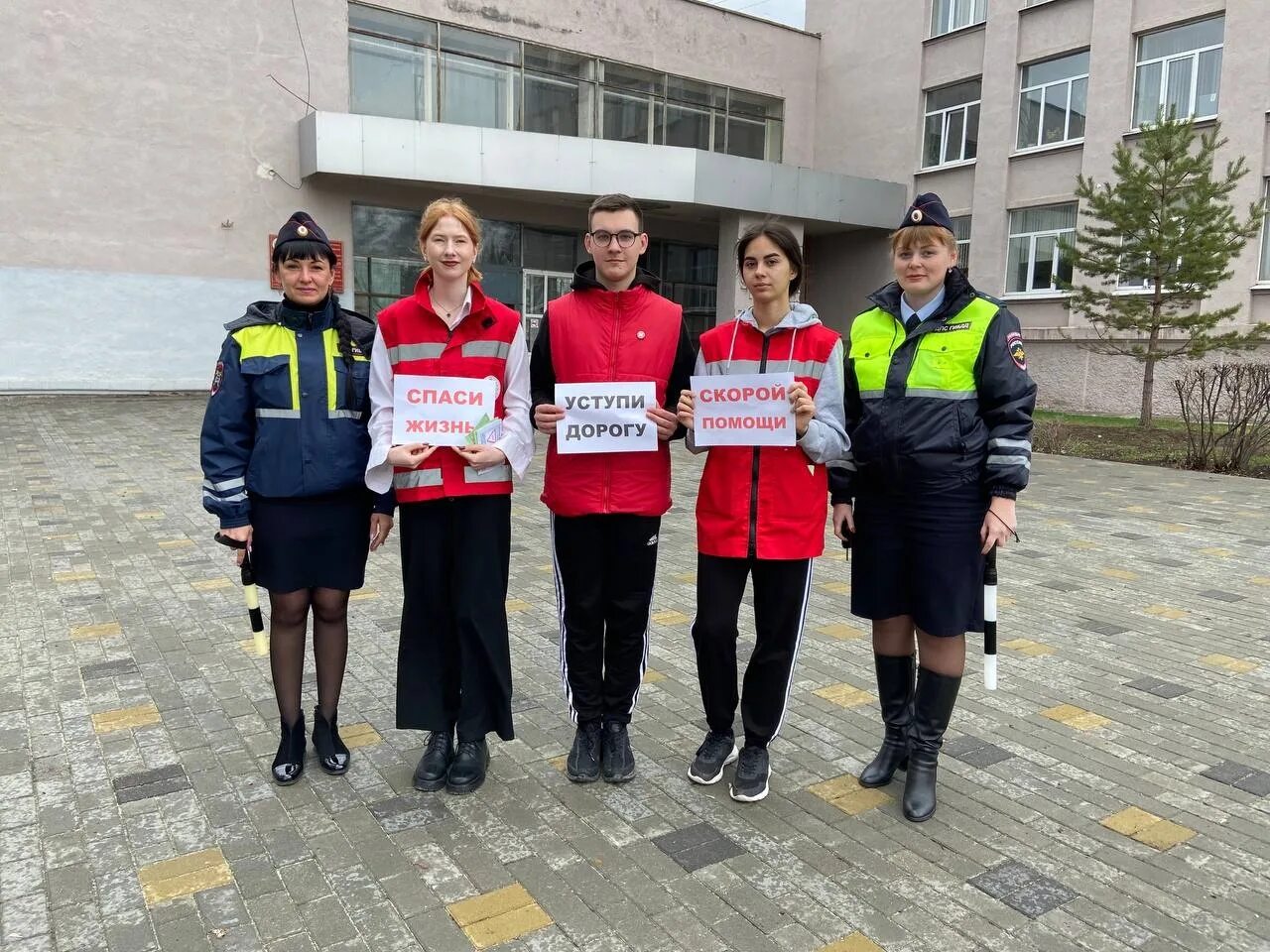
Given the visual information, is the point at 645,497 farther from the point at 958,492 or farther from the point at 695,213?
the point at 695,213

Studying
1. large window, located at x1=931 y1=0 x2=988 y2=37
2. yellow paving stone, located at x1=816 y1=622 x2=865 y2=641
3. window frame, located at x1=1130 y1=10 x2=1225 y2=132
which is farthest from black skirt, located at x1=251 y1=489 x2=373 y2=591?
large window, located at x1=931 y1=0 x2=988 y2=37

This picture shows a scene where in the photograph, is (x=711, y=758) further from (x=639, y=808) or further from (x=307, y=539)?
(x=307, y=539)

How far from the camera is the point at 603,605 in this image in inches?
141

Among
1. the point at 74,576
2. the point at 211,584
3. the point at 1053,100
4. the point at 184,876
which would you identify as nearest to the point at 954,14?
the point at 1053,100

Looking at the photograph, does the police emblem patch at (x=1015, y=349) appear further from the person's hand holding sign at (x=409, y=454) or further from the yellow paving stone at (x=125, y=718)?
the yellow paving stone at (x=125, y=718)

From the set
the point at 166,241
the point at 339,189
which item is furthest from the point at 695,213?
the point at 166,241

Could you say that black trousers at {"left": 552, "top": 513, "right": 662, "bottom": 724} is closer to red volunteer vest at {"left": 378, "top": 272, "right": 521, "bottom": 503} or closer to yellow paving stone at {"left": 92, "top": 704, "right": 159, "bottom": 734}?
red volunteer vest at {"left": 378, "top": 272, "right": 521, "bottom": 503}

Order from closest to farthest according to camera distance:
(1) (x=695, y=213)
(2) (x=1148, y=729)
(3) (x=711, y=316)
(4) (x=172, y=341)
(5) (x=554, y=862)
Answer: (5) (x=554, y=862) < (2) (x=1148, y=729) < (4) (x=172, y=341) < (1) (x=695, y=213) < (3) (x=711, y=316)

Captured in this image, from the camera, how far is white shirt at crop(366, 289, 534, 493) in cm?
328

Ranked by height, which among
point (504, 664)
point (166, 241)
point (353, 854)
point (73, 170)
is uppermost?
point (73, 170)

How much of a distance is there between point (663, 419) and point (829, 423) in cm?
59

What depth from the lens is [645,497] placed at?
11.3 feet

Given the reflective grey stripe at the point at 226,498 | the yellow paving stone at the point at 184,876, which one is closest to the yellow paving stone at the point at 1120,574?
the reflective grey stripe at the point at 226,498

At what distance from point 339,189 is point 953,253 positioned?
20104 mm
